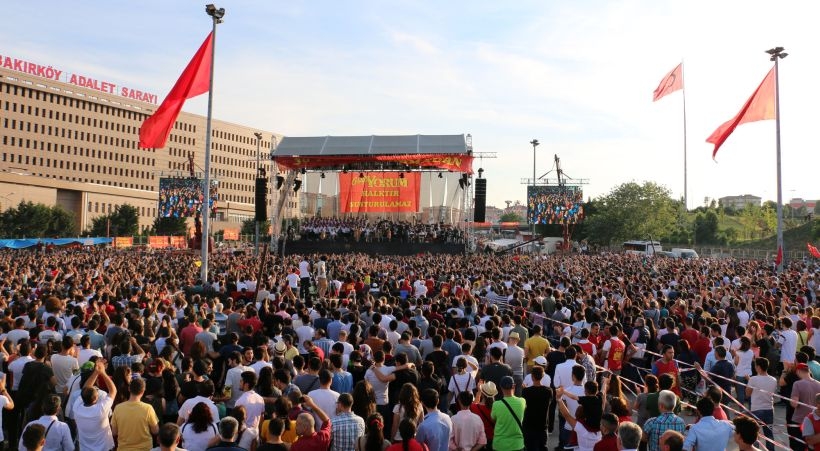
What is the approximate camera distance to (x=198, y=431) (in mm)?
5930

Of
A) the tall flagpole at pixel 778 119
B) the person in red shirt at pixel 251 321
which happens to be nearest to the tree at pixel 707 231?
the tall flagpole at pixel 778 119

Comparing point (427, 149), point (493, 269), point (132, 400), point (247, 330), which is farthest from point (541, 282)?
point (427, 149)

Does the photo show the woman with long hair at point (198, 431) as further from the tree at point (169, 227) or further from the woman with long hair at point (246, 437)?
the tree at point (169, 227)

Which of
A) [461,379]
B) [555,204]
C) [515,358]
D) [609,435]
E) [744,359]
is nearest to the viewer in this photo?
[609,435]

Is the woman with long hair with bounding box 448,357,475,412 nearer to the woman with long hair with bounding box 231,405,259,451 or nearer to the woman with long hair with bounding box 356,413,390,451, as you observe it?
the woman with long hair with bounding box 356,413,390,451

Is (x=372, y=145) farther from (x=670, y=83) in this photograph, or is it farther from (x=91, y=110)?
(x=91, y=110)

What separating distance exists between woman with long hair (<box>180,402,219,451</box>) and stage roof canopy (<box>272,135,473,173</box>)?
1370 inches

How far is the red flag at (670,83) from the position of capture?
4294cm

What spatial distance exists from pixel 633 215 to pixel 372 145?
33257mm

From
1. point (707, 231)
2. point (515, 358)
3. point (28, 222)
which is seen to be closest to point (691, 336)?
point (515, 358)

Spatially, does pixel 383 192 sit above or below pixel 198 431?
above

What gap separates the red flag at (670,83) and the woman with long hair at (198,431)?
41403 millimetres

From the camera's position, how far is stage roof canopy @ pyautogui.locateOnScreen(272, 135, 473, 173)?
133 ft

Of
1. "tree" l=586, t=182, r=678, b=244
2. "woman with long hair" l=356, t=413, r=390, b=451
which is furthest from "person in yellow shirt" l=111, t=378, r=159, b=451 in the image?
"tree" l=586, t=182, r=678, b=244
